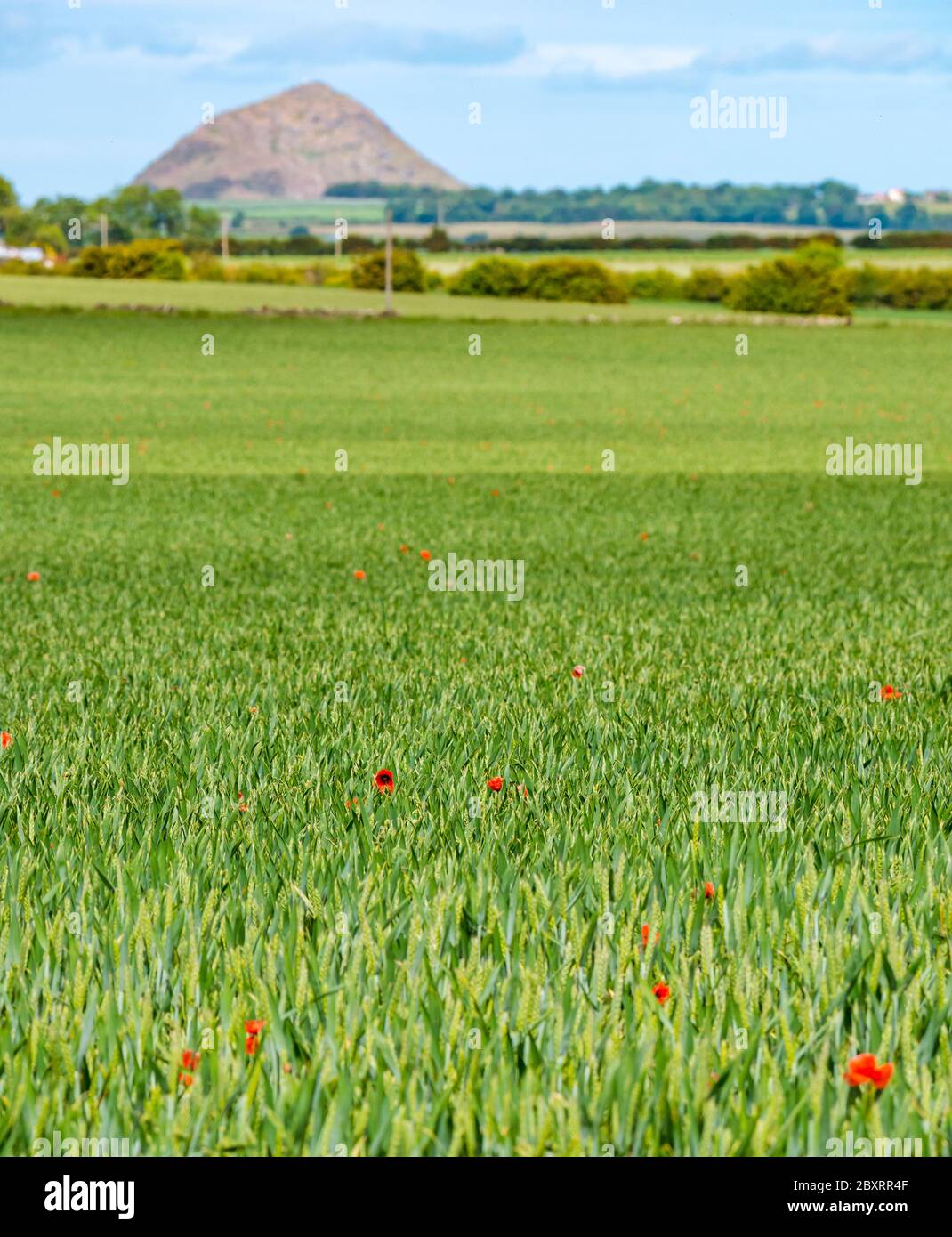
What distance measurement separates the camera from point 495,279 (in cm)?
9606

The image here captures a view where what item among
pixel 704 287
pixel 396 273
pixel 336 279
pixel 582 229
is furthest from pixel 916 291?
Answer: pixel 582 229

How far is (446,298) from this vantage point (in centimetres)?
9262

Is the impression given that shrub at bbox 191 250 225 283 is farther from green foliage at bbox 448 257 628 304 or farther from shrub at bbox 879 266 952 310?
shrub at bbox 879 266 952 310

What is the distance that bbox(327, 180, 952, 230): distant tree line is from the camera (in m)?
150

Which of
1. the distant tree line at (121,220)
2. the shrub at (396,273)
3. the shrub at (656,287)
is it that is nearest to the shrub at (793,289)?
the shrub at (656,287)

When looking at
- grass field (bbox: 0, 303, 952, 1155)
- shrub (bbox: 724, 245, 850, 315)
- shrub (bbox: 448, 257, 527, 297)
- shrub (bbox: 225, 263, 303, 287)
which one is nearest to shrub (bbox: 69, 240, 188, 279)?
shrub (bbox: 225, 263, 303, 287)

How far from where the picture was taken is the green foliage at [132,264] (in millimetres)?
99438

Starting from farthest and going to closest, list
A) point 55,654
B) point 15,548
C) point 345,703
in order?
point 15,548
point 55,654
point 345,703

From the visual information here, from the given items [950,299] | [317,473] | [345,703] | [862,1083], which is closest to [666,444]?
[317,473]

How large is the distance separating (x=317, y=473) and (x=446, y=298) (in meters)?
65.7

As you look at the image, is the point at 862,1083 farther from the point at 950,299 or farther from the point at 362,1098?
the point at 950,299

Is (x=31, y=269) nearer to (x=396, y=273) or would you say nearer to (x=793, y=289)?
(x=396, y=273)

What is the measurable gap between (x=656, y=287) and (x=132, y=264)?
34.9 meters

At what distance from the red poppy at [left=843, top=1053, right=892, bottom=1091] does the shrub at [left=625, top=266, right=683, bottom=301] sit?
100.0 meters
